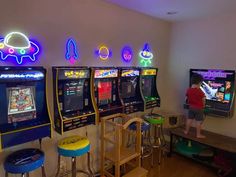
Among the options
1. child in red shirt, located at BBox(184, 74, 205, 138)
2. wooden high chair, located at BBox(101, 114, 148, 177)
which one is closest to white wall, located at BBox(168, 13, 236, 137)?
child in red shirt, located at BBox(184, 74, 205, 138)

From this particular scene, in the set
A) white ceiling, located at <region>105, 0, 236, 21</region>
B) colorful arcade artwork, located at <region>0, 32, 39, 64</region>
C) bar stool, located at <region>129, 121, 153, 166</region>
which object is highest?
white ceiling, located at <region>105, 0, 236, 21</region>

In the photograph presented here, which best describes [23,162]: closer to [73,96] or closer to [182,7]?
[73,96]

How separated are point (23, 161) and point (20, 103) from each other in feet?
1.97

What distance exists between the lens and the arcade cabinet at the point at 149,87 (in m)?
3.42

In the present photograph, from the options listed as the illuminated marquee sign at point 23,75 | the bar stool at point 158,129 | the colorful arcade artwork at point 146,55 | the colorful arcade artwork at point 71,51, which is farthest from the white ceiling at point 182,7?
the bar stool at point 158,129

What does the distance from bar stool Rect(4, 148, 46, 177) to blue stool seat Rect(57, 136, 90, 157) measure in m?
0.26

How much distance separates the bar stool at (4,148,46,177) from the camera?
1826 mm

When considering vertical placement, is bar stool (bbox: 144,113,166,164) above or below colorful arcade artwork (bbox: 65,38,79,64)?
below

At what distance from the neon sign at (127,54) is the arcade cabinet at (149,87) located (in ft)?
1.09

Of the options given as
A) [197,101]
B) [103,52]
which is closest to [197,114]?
[197,101]

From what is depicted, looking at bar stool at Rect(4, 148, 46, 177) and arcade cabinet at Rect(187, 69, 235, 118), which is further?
arcade cabinet at Rect(187, 69, 235, 118)

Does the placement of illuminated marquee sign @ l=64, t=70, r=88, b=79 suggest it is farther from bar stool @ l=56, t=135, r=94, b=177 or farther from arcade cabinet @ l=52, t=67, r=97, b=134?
bar stool @ l=56, t=135, r=94, b=177

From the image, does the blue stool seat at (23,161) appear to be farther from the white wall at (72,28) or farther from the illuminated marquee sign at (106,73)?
the illuminated marquee sign at (106,73)

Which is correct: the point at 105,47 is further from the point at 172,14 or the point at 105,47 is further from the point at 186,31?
the point at 186,31
